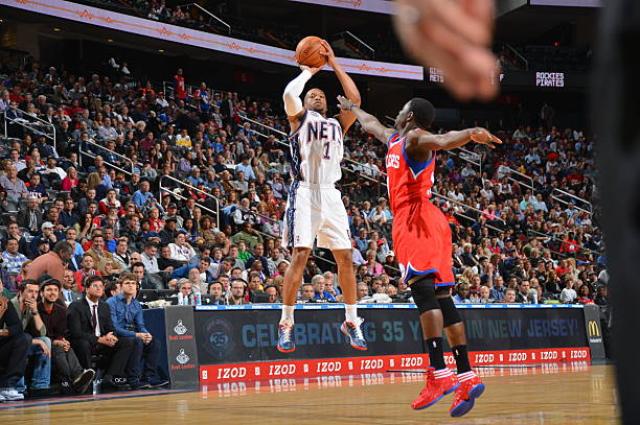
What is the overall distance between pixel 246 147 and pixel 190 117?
1.69 m

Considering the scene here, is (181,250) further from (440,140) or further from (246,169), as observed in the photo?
(440,140)

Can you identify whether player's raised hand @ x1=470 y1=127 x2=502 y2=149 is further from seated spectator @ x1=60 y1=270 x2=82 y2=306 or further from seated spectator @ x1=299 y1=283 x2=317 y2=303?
seated spectator @ x1=299 y1=283 x2=317 y2=303

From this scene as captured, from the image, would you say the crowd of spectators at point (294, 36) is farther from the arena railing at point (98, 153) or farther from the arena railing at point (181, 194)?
the arena railing at point (181, 194)

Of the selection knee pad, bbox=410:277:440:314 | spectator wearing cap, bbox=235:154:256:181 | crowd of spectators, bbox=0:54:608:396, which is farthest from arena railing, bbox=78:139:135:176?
knee pad, bbox=410:277:440:314

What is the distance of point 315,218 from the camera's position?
807 cm

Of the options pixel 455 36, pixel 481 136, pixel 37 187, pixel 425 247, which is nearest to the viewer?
pixel 455 36

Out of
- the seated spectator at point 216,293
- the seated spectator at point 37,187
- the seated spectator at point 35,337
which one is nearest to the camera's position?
the seated spectator at point 35,337

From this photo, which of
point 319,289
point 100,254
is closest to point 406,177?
point 319,289

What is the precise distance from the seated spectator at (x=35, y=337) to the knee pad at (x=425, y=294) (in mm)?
5477

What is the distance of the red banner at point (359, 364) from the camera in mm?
12664

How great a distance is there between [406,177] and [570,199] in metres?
23.2

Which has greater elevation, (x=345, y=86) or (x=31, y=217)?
(x=345, y=86)

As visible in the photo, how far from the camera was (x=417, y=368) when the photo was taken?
592 inches

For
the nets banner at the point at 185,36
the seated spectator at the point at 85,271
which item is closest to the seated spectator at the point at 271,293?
the seated spectator at the point at 85,271
